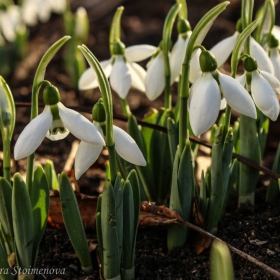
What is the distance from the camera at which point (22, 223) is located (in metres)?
1.48

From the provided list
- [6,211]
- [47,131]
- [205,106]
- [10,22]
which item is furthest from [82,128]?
[10,22]

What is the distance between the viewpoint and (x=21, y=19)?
333 centimetres

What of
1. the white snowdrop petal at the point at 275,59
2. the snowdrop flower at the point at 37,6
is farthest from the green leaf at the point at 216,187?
the snowdrop flower at the point at 37,6

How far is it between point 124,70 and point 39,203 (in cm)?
52

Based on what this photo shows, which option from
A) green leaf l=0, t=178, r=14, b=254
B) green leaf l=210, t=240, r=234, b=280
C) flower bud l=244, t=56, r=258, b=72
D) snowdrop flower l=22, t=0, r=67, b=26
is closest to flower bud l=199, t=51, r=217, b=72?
flower bud l=244, t=56, r=258, b=72

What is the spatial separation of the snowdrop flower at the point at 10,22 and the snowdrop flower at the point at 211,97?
6.65 feet

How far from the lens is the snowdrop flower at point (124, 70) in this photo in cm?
184

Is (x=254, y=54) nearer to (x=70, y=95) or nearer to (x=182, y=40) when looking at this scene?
(x=182, y=40)

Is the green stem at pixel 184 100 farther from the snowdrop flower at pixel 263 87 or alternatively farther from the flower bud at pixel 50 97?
the flower bud at pixel 50 97

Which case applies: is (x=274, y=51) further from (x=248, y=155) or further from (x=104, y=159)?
(x=104, y=159)

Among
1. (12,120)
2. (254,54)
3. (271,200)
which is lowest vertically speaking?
(271,200)

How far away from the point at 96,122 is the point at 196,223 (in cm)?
45

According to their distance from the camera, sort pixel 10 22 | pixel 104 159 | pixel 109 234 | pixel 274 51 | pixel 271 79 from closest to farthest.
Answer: pixel 109 234 < pixel 271 79 < pixel 274 51 < pixel 104 159 < pixel 10 22

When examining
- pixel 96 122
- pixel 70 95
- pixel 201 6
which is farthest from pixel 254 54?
pixel 201 6
